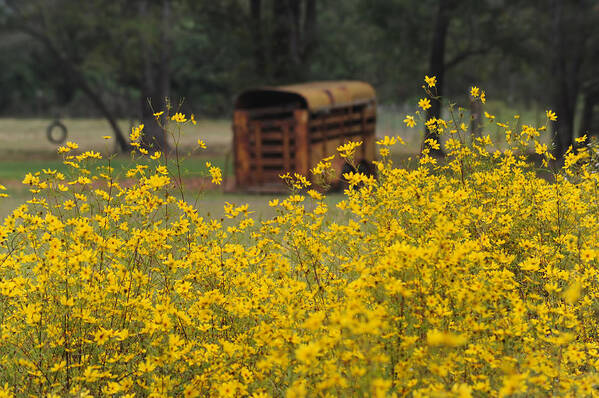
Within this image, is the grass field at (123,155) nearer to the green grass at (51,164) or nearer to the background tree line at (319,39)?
the green grass at (51,164)

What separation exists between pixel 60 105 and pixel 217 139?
27.4 m

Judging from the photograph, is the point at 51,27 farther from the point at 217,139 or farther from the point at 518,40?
the point at 518,40

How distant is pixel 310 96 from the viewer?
14.2 m

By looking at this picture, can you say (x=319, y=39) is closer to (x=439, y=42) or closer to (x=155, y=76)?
(x=155, y=76)

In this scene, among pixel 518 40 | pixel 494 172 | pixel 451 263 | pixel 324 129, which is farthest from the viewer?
pixel 518 40

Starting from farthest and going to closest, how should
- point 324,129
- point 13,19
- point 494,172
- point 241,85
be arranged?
point 13,19
point 241,85
point 324,129
point 494,172

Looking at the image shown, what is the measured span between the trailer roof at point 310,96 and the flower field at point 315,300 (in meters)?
8.66

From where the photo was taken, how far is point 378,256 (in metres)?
4.43

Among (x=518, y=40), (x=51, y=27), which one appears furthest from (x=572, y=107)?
(x=51, y=27)

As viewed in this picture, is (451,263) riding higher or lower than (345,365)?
higher

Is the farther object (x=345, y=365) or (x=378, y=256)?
(x=378, y=256)

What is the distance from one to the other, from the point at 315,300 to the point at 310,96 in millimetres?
10032

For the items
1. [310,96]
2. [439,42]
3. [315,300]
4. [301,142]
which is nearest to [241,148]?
[301,142]

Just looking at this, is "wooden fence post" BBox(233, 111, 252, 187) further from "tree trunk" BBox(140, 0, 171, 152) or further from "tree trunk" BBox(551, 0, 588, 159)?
"tree trunk" BBox(551, 0, 588, 159)
